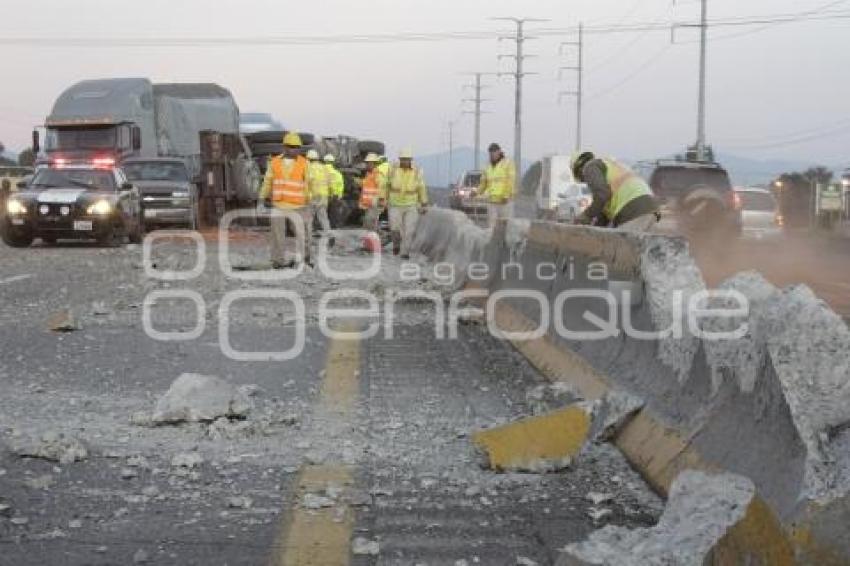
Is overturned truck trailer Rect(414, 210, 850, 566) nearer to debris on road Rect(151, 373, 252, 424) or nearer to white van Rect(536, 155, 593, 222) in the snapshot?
debris on road Rect(151, 373, 252, 424)

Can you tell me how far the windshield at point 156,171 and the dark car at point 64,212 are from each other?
19.5 ft

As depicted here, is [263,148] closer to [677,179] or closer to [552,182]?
[552,182]

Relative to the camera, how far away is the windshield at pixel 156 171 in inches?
1068

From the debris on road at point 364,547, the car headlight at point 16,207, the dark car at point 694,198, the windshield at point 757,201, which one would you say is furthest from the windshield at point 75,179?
the debris on road at point 364,547

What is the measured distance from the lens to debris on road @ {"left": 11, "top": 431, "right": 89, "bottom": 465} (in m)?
4.72

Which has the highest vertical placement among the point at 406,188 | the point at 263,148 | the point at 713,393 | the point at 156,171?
the point at 263,148

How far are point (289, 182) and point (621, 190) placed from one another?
23.4 feet

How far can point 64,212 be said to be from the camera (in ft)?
66.8

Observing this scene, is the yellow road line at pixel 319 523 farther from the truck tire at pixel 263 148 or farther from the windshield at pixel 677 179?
the truck tire at pixel 263 148

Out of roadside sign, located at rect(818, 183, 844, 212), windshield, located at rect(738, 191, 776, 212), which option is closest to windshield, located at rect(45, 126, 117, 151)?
windshield, located at rect(738, 191, 776, 212)

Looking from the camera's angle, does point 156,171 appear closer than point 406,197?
No

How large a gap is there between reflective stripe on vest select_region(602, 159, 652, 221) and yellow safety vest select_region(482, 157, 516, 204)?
24.4 feet

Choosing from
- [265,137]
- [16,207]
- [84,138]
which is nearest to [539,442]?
[16,207]

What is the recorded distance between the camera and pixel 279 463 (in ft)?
15.6
